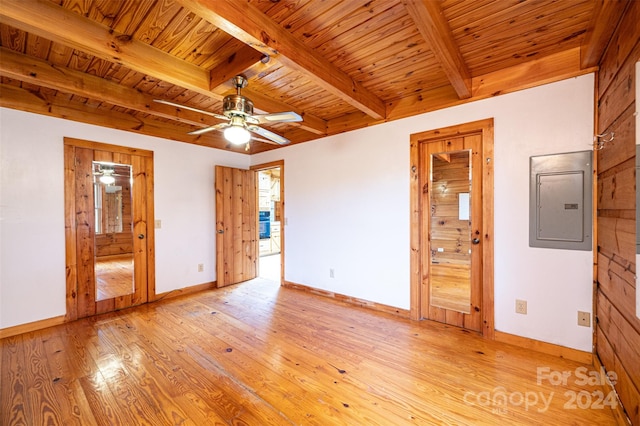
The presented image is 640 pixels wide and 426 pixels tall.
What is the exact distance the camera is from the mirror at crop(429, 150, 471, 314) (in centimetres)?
278

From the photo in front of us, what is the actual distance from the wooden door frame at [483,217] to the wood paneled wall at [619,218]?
2.39 ft

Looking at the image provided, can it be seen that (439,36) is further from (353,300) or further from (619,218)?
(353,300)

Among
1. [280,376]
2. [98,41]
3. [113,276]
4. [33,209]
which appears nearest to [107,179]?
[33,209]

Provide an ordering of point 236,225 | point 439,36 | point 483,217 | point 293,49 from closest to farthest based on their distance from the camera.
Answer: point 439,36, point 293,49, point 483,217, point 236,225

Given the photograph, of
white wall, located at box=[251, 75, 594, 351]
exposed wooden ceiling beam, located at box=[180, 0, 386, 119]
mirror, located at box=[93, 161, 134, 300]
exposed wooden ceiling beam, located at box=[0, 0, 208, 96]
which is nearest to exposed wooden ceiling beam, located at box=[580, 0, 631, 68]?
white wall, located at box=[251, 75, 594, 351]

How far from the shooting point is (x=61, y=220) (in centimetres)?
304

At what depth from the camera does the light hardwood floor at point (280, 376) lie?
1.63 m

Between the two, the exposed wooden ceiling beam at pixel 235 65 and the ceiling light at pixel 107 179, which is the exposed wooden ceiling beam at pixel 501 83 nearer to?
the exposed wooden ceiling beam at pixel 235 65

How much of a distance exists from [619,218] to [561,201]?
625 millimetres

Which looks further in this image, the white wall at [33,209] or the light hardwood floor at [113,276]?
the light hardwood floor at [113,276]

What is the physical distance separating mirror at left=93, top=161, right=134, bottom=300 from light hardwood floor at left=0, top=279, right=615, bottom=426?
55 cm

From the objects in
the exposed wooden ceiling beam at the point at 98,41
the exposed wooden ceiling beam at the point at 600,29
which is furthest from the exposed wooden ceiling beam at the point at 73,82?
the exposed wooden ceiling beam at the point at 600,29

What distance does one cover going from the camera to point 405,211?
3068mm

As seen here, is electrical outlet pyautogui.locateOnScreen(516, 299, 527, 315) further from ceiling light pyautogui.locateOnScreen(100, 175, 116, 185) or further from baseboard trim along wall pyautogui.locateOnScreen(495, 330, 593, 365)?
ceiling light pyautogui.locateOnScreen(100, 175, 116, 185)
